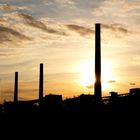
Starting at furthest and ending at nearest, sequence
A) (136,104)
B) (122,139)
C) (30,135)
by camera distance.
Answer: (30,135), (136,104), (122,139)

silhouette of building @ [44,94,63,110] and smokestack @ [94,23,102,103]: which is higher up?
smokestack @ [94,23,102,103]

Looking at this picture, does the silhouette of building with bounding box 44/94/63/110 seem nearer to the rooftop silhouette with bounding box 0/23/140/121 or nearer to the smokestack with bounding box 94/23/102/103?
the rooftop silhouette with bounding box 0/23/140/121

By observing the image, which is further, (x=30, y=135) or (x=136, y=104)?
(x=30, y=135)

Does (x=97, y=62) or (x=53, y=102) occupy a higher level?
(x=97, y=62)

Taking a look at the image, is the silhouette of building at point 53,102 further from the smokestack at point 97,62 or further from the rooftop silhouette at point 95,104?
the smokestack at point 97,62

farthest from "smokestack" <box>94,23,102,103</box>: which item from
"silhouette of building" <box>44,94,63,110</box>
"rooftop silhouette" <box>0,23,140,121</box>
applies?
"silhouette of building" <box>44,94,63,110</box>

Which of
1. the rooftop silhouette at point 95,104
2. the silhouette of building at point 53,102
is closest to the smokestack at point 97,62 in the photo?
the rooftop silhouette at point 95,104

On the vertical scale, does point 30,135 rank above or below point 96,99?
below

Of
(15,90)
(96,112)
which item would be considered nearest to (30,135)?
(96,112)

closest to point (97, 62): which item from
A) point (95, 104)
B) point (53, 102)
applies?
point (53, 102)

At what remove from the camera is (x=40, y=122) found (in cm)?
1872

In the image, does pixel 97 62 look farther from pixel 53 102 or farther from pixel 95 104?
pixel 95 104

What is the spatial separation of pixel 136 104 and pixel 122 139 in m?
2.77

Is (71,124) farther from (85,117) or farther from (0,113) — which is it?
(0,113)
